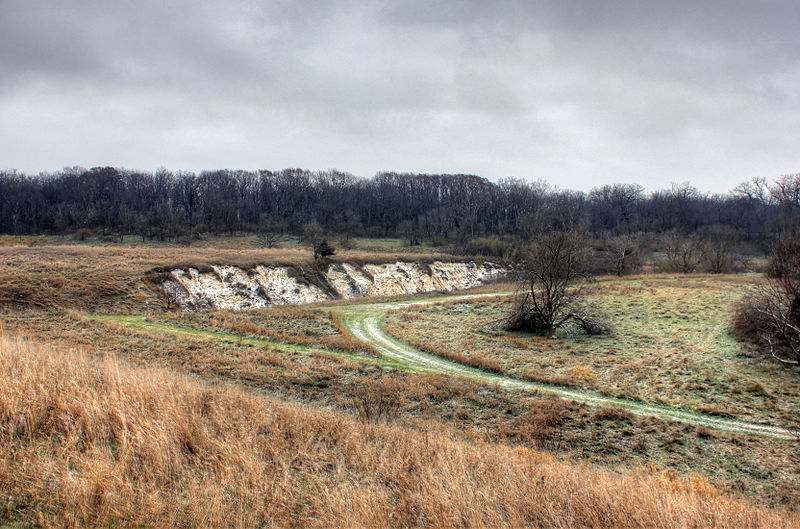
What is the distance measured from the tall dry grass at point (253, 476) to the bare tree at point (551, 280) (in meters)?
17.0

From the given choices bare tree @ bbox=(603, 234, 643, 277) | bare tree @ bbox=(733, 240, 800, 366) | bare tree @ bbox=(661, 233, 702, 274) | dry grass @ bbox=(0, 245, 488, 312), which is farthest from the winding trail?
bare tree @ bbox=(661, 233, 702, 274)

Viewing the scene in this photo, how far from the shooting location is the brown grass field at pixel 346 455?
4531 mm

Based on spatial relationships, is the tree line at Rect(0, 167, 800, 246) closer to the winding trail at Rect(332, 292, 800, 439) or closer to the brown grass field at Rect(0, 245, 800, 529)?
the winding trail at Rect(332, 292, 800, 439)

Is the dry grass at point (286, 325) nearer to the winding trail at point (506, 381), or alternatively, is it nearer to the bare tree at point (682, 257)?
the winding trail at point (506, 381)

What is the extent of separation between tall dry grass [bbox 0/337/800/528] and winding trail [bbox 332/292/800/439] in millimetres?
4955

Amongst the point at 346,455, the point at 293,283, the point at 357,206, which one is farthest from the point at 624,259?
the point at 357,206

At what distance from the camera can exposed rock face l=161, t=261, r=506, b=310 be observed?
3531cm

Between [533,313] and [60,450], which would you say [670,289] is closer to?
[533,313]

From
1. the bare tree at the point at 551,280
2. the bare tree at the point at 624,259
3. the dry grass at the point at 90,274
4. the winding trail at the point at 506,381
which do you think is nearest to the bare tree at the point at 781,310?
the bare tree at the point at 551,280

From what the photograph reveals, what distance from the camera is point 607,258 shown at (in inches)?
2461

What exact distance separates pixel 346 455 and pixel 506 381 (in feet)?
33.7

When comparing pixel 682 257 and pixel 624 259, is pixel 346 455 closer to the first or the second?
pixel 624 259

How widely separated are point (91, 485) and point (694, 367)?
61.5 feet

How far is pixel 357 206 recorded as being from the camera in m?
115
